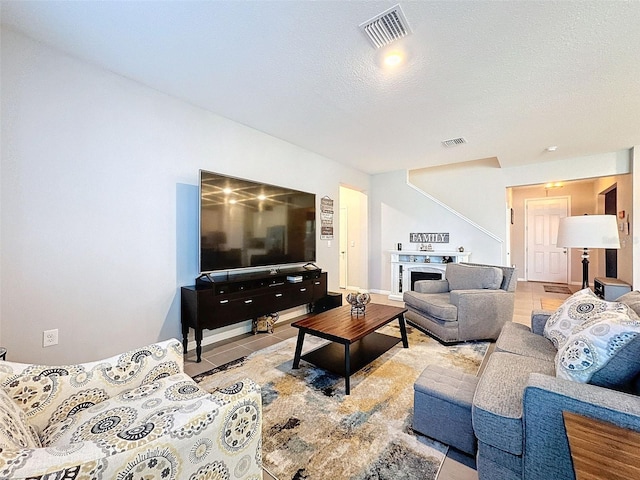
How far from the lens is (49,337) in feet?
7.16

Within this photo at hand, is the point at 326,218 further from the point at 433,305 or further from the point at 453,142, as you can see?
the point at 433,305

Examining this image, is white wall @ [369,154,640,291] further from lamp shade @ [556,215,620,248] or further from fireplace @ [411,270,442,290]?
lamp shade @ [556,215,620,248]

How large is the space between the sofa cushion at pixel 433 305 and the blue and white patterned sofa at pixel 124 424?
254 cm

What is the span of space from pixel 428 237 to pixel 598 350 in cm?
454

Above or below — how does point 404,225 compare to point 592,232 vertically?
above

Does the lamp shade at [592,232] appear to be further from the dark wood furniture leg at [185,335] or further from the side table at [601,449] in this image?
the dark wood furniture leg at [185,335]

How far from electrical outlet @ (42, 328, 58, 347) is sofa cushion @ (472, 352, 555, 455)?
9.56 feet

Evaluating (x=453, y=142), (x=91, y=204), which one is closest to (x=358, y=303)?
(x=91, y=204)

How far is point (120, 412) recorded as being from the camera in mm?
1087

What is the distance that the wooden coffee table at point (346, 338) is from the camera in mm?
2219

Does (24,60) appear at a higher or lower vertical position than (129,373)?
higher

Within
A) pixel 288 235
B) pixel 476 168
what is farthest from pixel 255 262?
pixel 476 168

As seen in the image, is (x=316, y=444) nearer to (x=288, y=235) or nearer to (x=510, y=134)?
(x=288, y=235)

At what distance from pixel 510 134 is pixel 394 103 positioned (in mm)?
1906
